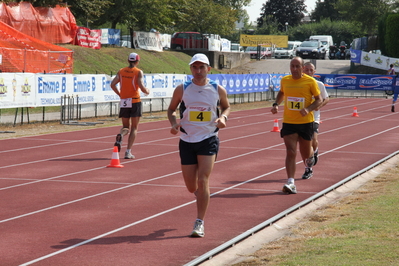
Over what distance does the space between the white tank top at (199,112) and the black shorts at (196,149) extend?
45mm

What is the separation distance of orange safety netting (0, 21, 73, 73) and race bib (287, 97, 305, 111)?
18.1m

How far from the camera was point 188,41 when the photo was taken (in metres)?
58.6

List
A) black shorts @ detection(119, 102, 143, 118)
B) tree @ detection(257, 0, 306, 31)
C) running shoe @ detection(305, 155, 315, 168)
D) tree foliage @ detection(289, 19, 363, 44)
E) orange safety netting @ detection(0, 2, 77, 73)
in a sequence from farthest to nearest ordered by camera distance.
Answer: tree @ detection(257, 0, 306, 31)
tree foliage @ detection(289, 19, 363, 44)
orange safety netting @ detection(0, 2, 77, 73)
black shorts @ detection(119, 102, 143, 118)
running shoe @ detection(305, 155, 315, 168)

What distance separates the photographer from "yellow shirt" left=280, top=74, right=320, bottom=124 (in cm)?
1019

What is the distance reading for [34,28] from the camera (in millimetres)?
36281

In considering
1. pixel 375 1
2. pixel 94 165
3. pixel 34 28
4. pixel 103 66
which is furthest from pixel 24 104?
pixel 375 1

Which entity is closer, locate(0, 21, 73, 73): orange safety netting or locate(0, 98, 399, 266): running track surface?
locate(0, 98, 399, 266): running track surface

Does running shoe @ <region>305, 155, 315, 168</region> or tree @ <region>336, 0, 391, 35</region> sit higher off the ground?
tree @ <region>336, 0, 391, 35</region>

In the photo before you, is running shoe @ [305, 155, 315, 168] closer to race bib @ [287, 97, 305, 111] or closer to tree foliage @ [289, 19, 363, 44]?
race bib @ [287, 97, 305, 111]

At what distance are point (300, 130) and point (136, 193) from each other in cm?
267

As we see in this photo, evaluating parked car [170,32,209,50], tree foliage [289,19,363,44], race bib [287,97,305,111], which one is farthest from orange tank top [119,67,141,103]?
tree foliage [289,19,363,44]

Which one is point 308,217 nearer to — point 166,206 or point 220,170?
point 166,206

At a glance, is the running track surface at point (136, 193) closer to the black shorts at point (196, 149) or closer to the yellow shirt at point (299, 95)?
the black shorts at point (196, 149)

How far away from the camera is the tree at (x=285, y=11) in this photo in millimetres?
116688
